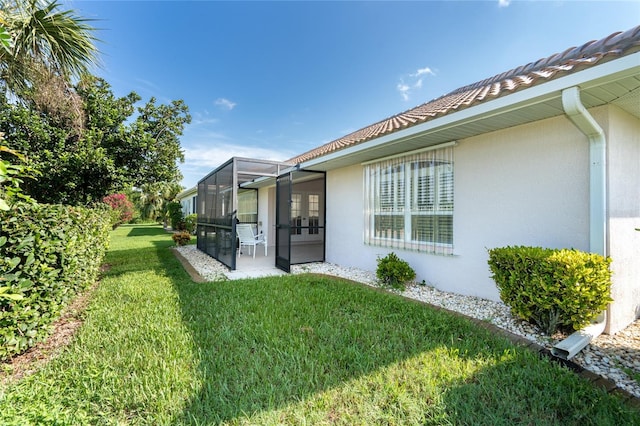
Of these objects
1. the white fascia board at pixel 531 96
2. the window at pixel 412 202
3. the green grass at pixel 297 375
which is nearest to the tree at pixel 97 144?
the green grass at pixel 297 375

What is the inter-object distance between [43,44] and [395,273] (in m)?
8.09

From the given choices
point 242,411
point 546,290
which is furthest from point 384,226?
point 242,411

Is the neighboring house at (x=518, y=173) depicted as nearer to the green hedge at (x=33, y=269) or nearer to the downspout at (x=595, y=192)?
the downspout at (x=595, y=192)

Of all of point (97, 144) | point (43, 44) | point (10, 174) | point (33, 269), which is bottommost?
point (33, 269)

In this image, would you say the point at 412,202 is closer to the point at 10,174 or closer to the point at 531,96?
the point at 531,96

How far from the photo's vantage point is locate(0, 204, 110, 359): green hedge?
9.48 feet

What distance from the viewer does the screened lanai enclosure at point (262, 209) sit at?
828 cm

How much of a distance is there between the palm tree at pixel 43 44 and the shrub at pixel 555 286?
323 inches

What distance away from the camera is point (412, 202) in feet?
20.9

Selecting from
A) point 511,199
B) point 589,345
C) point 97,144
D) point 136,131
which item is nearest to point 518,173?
point 511,199

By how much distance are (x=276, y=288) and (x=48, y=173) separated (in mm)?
5961

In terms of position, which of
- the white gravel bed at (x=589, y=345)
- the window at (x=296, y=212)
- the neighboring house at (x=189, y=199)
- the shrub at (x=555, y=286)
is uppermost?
A: the neighboring house at (x=189, y=199)

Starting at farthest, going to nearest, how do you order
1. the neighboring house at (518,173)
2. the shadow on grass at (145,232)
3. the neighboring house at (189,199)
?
1. the neighboring house at (189,199)
2. the shadow on grass at (145,232)
3. the neighboring house at (518,173)

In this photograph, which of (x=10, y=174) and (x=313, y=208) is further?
(x=313, y=208)
